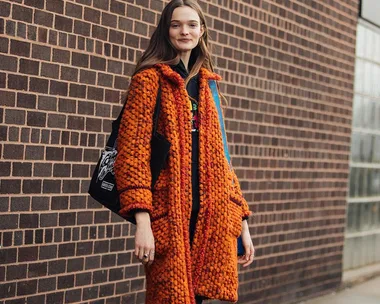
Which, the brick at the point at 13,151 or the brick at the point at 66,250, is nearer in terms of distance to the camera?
the brick at the point at 13,151

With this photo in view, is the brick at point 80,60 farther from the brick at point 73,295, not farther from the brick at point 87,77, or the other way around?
the brick at point 73,295

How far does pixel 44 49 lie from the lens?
18.6ft

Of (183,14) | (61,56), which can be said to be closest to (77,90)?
(61,56)

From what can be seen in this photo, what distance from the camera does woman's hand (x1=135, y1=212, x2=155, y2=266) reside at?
3857mm

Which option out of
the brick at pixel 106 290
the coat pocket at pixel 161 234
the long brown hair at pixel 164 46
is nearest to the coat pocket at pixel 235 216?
the coat pocket at pixel 161 234

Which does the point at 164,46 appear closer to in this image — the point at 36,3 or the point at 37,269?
the point at 36,3

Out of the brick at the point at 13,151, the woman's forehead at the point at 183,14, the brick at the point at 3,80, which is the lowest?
the brick at the point at 13,151

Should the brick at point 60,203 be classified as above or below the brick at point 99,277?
above

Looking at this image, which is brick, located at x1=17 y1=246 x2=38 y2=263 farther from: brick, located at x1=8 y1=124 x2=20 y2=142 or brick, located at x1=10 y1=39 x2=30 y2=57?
brick, located at x1=10 y1=39 x2=30 y2=57

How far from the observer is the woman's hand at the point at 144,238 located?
152 inches

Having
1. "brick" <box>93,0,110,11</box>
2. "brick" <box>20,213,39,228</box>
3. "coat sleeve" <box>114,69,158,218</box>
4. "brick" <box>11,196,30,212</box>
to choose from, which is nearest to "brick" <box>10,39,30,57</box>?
"brick" <box>93,0,110,11</box>

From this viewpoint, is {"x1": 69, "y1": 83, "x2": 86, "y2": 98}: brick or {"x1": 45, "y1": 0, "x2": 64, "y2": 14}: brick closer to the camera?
{"x1": 45, "y1": 0, "x2": 64, "y2": 14}: brick

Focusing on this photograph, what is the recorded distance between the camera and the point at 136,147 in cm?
395

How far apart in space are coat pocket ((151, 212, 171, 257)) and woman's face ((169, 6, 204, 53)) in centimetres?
76
